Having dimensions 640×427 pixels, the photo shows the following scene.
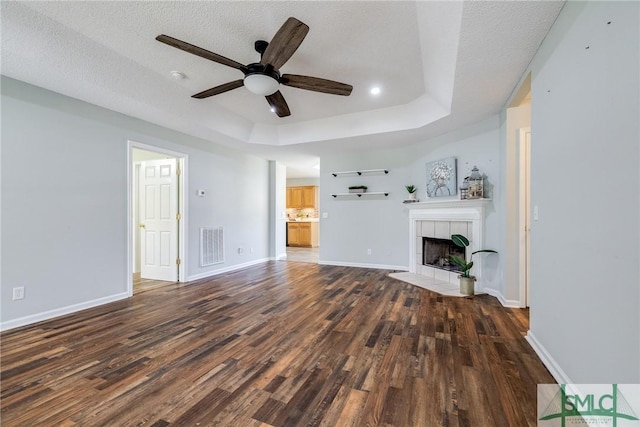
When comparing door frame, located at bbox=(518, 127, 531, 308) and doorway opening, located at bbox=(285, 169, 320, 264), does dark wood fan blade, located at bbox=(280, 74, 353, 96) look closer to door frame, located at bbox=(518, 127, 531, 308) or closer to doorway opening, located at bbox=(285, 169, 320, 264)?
door frame, located at bbox=(518, 127, 531, 308)

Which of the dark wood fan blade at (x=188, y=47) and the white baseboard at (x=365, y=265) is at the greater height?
the dark wood fan blade at (x=188, y=47)

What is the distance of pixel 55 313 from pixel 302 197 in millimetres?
7289

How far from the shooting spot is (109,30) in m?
2.32

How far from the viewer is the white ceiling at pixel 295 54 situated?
2012 mm

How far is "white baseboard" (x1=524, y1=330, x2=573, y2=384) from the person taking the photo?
5.36 feet

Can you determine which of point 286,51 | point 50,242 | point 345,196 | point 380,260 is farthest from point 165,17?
point 380,260

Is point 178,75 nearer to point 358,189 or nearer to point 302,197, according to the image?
point 358,189

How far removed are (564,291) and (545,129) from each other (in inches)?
46.2

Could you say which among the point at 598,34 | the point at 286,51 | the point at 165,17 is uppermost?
the point at 165,17

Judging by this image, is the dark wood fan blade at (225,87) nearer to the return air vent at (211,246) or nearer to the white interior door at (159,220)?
the white interior door at (159,220)

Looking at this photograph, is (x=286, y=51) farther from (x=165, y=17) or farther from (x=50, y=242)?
(x=50, y=242)

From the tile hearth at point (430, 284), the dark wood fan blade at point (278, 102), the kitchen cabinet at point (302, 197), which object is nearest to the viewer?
the dark wood fan blade at point (278, 102)

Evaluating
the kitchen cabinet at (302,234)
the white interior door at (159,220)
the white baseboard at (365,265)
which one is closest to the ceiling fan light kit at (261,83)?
the white interior door at (159,220)

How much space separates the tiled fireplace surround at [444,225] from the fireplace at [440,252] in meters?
0.08
